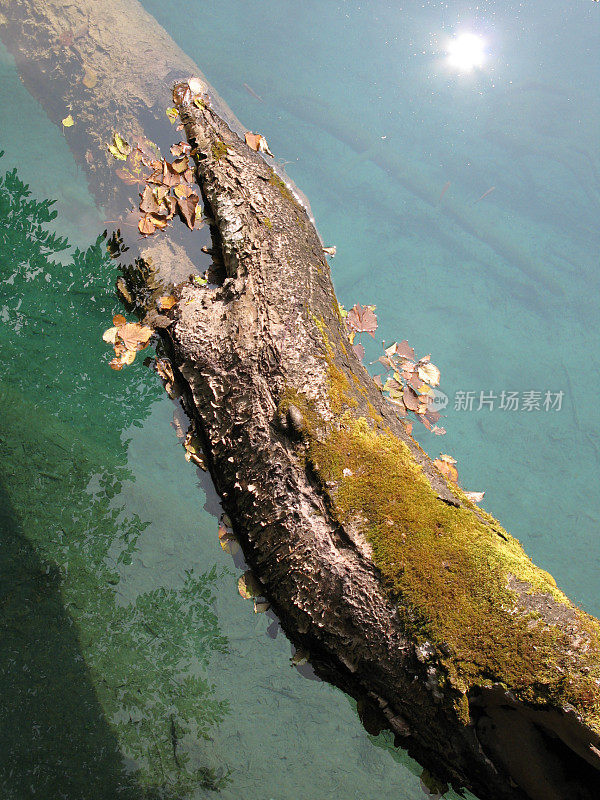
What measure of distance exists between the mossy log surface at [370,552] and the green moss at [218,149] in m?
0.18

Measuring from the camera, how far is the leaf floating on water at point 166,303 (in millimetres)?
1280

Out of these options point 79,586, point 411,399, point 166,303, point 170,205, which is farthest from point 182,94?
point 79,586

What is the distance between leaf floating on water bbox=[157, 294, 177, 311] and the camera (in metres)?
1.28

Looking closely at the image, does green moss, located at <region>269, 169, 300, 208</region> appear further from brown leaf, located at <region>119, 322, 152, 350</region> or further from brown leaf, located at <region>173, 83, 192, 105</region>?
brown leaf, located at <region>119, 322, 152, 350</region>

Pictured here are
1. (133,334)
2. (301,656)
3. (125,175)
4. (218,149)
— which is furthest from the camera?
(125,175)

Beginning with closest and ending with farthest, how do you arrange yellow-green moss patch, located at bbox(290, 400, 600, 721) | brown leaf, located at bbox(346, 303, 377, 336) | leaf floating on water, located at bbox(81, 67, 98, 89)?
yellow-green moss patch, located at bbox(290, 400, 600, 721) → brown leaf, located at bbox(346, 303, 377, 336) → leaf floating on water, located at bbox(81, 67, 98, 89)

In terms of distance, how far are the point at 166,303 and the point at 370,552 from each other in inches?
31.1

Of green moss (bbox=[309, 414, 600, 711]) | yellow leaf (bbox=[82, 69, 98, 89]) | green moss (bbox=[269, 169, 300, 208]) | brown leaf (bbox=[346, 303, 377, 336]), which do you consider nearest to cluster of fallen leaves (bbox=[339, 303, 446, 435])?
brown leaf (bbox=[346, 303, 377, 336])

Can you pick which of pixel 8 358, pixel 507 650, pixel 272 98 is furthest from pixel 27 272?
pixel 272 98

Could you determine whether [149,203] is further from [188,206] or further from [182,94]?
[182,94]

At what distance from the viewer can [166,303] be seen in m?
1.28

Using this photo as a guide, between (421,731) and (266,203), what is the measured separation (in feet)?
3.83

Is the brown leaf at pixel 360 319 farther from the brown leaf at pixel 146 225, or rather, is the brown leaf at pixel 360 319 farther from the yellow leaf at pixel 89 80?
the yellow leaf at pixel 89 80

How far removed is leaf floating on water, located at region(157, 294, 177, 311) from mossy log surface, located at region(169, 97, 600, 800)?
58 mm
